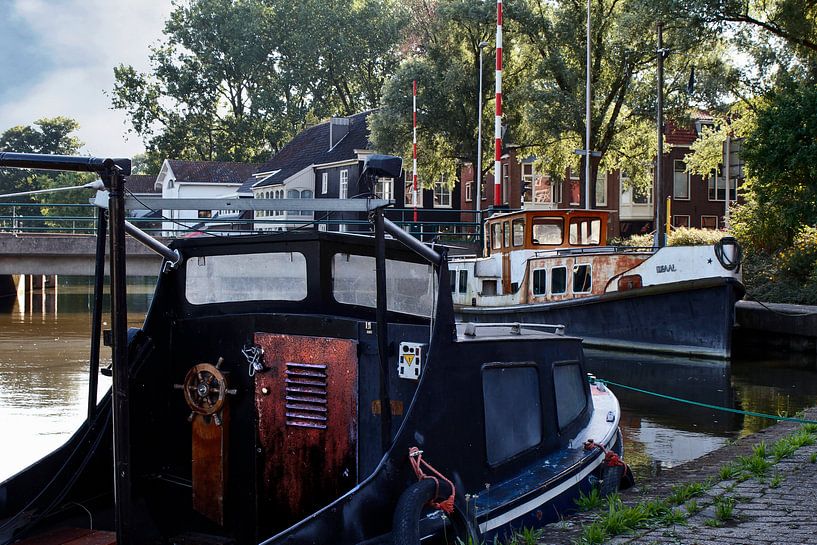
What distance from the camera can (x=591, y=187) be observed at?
3541cm

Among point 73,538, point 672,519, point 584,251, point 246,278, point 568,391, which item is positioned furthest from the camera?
point 584,251

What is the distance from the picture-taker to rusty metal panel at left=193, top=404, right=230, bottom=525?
6754 mm

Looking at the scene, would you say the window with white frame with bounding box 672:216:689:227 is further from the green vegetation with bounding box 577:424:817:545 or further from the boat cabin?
the green vegetation with bounding box 577:424:817:545

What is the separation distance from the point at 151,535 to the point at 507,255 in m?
18.1

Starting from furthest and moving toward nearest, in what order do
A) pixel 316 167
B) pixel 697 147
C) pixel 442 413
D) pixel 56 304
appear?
pixel 316 167 → pixel 56 304 → pixel 697 147 → pixel 442 413

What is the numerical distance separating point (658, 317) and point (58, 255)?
632 inches

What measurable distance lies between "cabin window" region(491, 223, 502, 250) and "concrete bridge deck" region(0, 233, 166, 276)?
9076 millimetres

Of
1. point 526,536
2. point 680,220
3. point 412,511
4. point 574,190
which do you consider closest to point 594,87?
point 574,190

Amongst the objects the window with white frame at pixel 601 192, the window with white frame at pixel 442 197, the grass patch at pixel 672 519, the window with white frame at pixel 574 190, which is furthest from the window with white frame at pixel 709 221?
the grass patch at pixel 672 519

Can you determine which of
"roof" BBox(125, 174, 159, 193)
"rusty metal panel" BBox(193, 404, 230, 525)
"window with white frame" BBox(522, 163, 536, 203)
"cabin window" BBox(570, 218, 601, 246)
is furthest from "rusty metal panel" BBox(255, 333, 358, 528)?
"roof" BBox(125, 174, 159, 193)

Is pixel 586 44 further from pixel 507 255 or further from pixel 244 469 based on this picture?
pixel 244 469

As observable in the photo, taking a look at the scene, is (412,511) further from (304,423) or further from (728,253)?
(728,253)

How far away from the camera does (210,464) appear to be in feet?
22.4

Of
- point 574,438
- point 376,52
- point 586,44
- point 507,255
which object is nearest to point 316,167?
point 376,52
